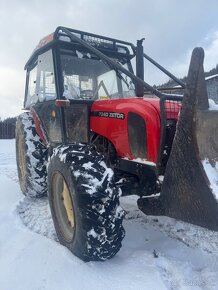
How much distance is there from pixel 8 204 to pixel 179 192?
2.98m

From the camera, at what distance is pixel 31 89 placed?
5285mm

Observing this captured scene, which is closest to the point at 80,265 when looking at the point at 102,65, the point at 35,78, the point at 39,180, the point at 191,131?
the point at 191,131

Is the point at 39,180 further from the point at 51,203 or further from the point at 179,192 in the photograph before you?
the point at 179,192

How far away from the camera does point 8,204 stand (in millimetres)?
4809

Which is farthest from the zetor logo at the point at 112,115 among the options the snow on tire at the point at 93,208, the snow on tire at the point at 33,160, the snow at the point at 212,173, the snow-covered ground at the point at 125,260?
the snow on tire at the point at 33,160

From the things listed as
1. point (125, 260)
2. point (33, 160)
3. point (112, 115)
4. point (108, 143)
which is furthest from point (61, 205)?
point (33, 160)

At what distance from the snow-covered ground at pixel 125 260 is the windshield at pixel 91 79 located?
5.16 ft

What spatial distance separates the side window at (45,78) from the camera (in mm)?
4152

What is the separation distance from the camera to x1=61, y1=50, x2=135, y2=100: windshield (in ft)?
13.5

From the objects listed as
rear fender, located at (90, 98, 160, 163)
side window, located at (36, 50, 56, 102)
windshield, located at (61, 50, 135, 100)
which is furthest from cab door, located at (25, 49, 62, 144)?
rear fender, located at (90, 98, 160, 163)

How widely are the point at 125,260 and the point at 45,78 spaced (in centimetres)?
256

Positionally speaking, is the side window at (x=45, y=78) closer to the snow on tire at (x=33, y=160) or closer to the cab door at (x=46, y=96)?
the cab door at (x=46, y=96)

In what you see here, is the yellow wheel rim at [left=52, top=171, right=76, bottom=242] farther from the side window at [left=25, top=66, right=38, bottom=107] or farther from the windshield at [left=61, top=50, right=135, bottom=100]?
the side window at [left=25, top=66, right=38, bottom=107]

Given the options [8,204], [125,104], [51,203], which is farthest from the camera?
[8,204]
